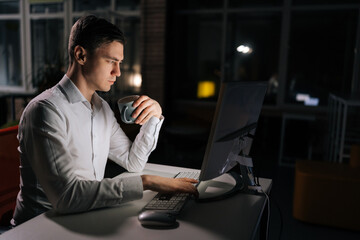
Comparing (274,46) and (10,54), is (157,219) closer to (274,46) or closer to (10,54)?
(274,46)

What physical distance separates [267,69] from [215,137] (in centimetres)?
458

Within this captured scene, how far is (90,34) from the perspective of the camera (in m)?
1.20

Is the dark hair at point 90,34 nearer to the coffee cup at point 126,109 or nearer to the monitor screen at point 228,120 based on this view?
the coffee cup at point 126,109

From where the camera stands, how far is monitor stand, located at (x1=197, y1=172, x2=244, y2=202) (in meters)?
1.24

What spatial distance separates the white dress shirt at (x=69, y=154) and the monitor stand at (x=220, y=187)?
0.29m

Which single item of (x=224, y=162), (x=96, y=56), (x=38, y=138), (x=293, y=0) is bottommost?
(x=224, y=162)

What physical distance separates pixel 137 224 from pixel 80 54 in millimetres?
657

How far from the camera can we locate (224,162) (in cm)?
122

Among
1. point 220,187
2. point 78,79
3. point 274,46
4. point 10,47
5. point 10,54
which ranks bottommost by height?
point 220,187

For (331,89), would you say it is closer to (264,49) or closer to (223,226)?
(264,49)

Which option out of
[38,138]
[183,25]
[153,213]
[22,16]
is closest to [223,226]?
[153,213]

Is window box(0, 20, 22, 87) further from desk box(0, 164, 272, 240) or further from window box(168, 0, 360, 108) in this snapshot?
desk box(0, 164, 272, 240)

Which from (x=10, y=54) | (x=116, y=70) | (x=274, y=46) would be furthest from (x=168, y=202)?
(x=10, y=54)

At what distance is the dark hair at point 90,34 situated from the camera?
1203mm
